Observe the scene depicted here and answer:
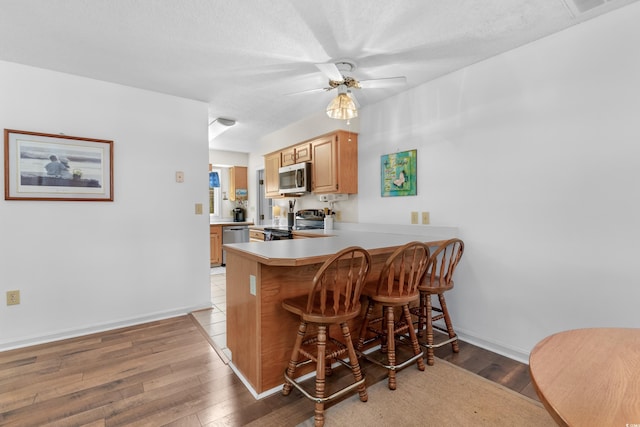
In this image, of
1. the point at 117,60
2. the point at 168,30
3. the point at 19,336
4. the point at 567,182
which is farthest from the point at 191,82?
the point at 567,182

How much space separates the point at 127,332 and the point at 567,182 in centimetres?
381

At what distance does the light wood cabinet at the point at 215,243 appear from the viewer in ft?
18.6

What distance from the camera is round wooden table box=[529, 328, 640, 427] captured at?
0.59 m

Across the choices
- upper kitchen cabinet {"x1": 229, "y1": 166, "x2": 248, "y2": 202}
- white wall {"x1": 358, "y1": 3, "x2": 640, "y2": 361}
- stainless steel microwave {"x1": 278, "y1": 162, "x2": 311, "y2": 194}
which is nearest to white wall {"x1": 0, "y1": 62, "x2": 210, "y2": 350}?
stainless steel microwave {"x1": 278, "y1": 162, "x2": 311, "y2": 194}

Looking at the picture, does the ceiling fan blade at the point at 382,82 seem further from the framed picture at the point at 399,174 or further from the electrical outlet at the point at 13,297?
the electrical outlet at the point at 13,297

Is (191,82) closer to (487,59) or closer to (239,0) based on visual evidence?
(239,0)

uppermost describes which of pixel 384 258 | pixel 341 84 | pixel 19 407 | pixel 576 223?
pixel 341 84

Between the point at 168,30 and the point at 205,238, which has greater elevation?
the point at 168,30

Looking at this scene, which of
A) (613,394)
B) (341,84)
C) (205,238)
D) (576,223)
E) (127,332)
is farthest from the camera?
(205,238)

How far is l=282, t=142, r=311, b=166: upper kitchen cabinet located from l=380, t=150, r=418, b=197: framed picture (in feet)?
3.68

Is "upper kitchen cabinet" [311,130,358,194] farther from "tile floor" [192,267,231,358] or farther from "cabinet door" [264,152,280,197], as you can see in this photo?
"tile floor" [192,267,231,358]

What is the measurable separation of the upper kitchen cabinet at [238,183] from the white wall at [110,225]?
2.81 metres

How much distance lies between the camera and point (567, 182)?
207 centimetres

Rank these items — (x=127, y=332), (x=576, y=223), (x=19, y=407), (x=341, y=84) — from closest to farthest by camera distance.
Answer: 1. (x=19, y=407)
2. (x=576, y=223)
3. (x=341, y=84)
4. (x=127, y=332)
